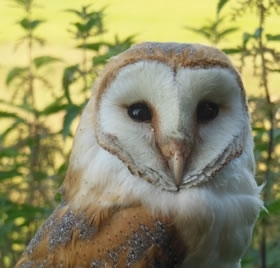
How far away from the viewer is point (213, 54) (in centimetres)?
318

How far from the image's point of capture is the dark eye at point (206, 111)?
3.15 m

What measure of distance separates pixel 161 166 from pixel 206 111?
219mm

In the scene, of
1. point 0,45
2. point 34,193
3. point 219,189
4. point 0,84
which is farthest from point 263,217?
point 0,45

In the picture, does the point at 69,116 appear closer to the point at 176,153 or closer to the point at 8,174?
the point at 8,174

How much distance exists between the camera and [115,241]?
124 inches

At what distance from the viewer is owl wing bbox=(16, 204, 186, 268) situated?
3.12 metres

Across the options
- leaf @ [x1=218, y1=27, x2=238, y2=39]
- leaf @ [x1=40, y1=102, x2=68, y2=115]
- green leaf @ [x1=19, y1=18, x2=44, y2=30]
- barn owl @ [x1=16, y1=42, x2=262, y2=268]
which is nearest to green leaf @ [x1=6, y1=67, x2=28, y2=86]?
green leaf @ [x1=19, y1=18, x2=44, y2=30]

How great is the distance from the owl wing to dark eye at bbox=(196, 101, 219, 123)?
0.33 metres

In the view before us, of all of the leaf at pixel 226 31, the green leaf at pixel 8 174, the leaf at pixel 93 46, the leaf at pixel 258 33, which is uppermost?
the leaf at pixel 258 33

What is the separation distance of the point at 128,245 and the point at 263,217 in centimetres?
107

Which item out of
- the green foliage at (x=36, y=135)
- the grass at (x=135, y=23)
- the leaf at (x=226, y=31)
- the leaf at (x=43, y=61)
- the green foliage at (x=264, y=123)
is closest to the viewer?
the green foliage at (x=264, y=123)

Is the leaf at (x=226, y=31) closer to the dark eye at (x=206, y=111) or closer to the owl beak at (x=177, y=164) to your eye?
the dark eye at (x=206, y=111)

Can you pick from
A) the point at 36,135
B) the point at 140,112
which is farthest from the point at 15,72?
the point at 140,112

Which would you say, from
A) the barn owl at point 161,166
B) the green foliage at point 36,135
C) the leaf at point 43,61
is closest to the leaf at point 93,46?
the green foliage at point 36,135
